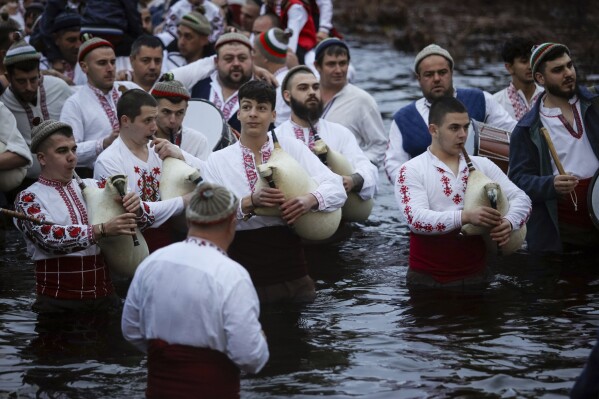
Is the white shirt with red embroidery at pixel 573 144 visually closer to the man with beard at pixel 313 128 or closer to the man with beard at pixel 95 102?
the man with beard at pixel 313 128

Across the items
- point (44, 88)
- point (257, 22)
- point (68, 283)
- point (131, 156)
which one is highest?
point (257, 22)

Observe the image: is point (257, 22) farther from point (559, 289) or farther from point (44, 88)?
point (559, 289)

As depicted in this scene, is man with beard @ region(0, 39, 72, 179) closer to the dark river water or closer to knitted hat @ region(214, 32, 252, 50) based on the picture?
the dark river water

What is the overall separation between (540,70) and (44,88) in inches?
181

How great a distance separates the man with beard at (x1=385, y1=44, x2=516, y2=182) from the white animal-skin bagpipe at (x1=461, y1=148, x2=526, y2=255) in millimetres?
1718

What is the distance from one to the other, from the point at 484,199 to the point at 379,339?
1246 mm

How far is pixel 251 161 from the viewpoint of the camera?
7730 millimetres

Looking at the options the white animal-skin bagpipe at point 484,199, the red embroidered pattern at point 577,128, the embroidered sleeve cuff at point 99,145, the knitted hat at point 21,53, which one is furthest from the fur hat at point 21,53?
the red embroidered pattern at point 577,128

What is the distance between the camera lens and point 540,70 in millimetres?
9258

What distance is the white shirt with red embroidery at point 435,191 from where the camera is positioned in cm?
793

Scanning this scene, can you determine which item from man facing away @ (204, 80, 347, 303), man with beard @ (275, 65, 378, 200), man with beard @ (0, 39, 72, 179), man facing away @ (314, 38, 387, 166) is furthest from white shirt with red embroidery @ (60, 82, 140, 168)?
man facing away @ (204, 80, 347, 303)

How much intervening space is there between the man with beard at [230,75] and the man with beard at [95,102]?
3.53 ft

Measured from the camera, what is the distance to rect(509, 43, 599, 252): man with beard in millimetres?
9102

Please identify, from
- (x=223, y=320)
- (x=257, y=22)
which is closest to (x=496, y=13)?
(x=257, y=22)
